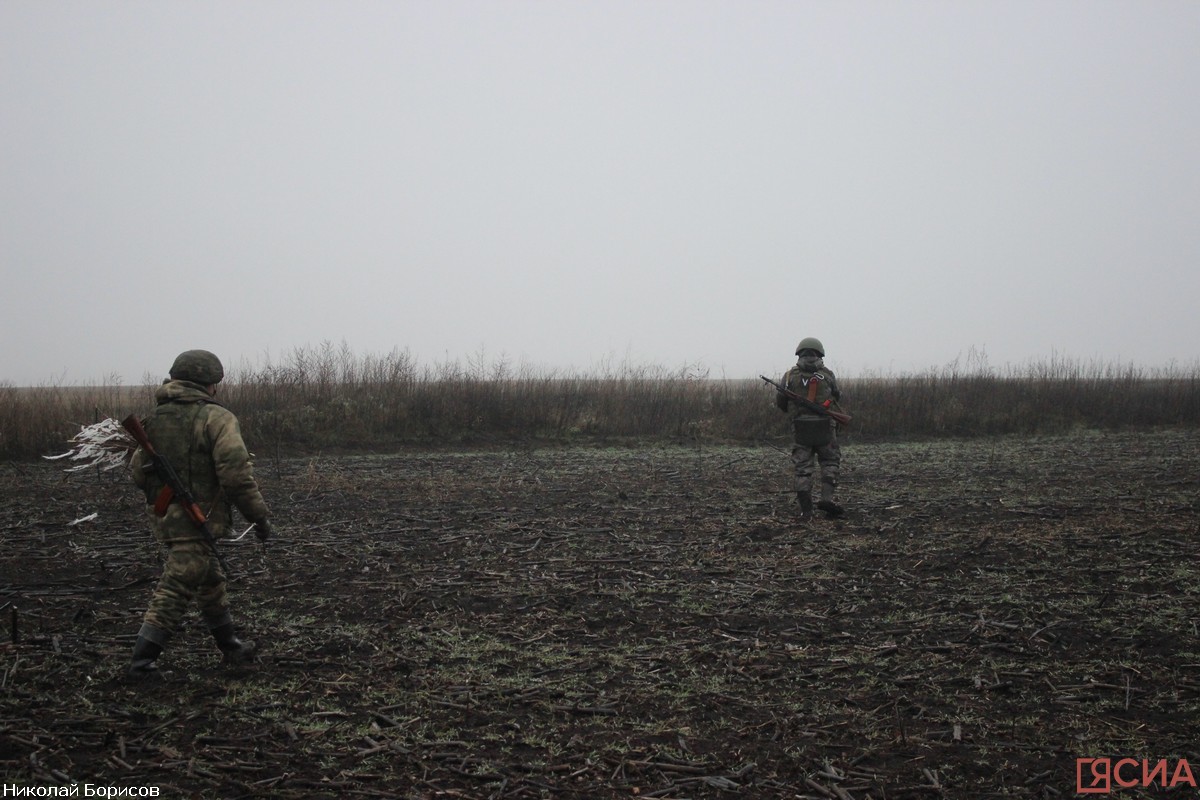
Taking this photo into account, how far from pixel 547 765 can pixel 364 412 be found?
17590 mm

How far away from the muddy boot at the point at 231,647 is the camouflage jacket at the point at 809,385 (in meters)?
6.29

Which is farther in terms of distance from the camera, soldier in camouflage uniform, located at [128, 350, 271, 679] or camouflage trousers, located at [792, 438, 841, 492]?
camouflage trousers, located at [792, 438, 841, 492]

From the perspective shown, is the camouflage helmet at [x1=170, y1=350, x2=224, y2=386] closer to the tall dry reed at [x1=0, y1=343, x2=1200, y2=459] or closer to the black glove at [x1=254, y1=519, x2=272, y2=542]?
Result: the black glove at [x1=254, y1=519, x2=272, y2=542]

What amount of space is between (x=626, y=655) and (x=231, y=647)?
2.28 meters

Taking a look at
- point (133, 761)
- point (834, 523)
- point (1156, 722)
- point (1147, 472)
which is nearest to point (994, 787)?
point (1156, 722)

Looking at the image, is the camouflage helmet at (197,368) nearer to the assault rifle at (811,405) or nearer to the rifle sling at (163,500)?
the rifle sling at (163,500)

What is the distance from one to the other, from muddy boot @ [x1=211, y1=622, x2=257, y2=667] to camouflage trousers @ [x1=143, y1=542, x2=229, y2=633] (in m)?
0.05

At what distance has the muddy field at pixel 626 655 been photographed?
142 inches

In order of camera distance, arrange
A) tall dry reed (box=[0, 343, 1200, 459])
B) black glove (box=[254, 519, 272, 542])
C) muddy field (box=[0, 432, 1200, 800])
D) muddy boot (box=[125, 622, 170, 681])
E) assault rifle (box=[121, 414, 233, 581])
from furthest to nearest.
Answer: tall dry reed (box=[0, 343, 1200, 459])
black glove (box=[254, 519, 272, 542])
assault rifle (box=[121, 414, 233, 581])
muddy boot (box=[125, 622, 170, 681])
muddy field (box=[0, 432, 1200, 800])

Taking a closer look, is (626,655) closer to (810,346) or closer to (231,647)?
(231,647)

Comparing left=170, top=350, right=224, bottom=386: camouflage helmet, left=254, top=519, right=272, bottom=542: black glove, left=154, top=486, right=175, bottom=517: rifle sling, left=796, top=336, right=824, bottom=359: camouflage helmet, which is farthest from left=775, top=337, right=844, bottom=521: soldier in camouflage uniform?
left=154, top=486, right=175, bottom=517: rifle sling

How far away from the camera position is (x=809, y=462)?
9.80m

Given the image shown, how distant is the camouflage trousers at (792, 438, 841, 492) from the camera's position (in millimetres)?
9602

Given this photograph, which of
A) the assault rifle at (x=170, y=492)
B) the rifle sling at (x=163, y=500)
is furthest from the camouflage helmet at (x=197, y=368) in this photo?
the rifle sling at (x=163, y=500)
